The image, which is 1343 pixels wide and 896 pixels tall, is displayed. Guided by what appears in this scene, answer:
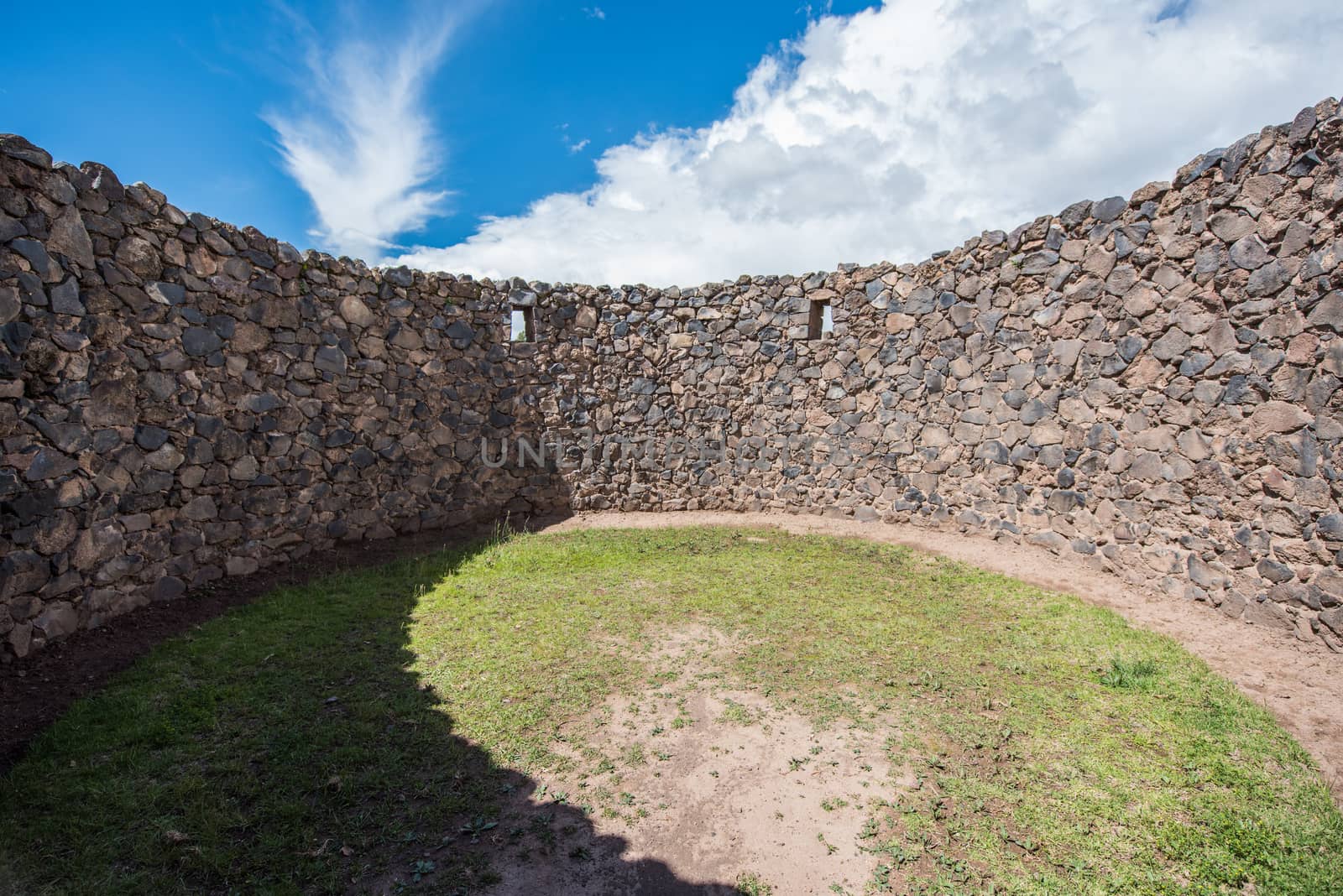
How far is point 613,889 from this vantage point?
3.16 metres

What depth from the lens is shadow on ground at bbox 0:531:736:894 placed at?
317 centimetres

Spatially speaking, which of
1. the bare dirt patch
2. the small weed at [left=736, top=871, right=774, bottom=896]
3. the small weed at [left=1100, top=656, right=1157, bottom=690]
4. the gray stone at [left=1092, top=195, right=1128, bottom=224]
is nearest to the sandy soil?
the small weed at [left=1100, top=656, right=1157, bottom=690]

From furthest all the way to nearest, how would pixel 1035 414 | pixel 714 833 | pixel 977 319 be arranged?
pixel 977 319 → pixel 1035 414 → pixel 714 833

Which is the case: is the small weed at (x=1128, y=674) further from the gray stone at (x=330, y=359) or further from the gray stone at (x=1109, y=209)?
the gray stone at (x=330, y=359)

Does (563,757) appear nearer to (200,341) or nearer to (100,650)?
(100,650)

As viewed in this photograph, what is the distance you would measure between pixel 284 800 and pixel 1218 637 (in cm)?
746

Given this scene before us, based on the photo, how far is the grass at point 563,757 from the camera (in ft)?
10.7

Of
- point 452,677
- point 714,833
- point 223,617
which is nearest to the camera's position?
point 714,833

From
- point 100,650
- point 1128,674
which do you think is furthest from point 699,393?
point 100,650

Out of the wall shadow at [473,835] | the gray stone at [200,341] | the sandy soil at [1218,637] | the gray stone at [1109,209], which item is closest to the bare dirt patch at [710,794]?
the wall shadow at [473,835]

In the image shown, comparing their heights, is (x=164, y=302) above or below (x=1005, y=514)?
above

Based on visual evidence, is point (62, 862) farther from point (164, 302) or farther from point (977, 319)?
point (977, 319)

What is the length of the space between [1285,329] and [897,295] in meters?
4.99

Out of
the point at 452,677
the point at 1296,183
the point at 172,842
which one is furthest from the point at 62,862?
the point at 1296,183
